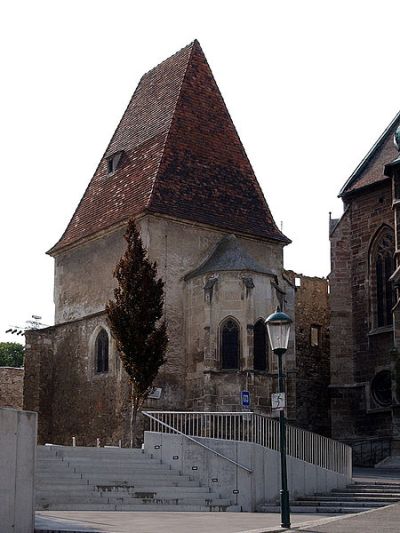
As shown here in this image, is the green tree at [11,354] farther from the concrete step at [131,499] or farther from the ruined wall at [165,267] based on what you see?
the concrete step at [131,499]

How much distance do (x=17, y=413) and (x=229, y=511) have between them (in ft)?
23.9

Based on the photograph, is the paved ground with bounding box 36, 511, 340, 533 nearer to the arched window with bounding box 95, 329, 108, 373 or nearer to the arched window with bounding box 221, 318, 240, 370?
the arched window with bounding box 221, 318, 240, 370

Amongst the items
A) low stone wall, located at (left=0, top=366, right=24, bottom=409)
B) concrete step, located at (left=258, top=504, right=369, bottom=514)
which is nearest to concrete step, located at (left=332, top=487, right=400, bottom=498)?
concrete step, located at (left=258, top=504, right=369, bottom=514)

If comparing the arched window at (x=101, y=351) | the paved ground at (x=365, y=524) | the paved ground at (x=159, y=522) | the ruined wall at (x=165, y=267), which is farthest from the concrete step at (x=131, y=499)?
the arched window at (x=101, y=351)

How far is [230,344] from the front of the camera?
3156 centimetres

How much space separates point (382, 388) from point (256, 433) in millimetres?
14712

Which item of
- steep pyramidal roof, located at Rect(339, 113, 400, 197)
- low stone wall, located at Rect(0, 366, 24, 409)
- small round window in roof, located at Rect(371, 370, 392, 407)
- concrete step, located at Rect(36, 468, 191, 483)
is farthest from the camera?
low stone wall, located at Rect(0, 366, 24, 409)

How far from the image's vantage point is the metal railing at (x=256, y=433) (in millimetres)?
21969

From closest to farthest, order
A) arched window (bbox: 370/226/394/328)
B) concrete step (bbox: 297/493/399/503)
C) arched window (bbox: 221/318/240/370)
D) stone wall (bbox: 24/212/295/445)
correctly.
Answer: concrete step (bbox: 297/493/399/503) < arched window (bbox: 221/318/240/370) < stone wall (bbox: 24/212/295/445) < arched window (bbox: 370/226/394/328)

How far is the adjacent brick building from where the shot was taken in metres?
35.4

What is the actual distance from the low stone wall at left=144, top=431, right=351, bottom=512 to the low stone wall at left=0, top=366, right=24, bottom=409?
18.2 metres

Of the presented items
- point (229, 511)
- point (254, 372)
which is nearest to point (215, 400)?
point (254, 372)

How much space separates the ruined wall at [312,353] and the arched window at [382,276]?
5.11 metres

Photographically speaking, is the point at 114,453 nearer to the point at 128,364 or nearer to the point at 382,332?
the point at 128,364
